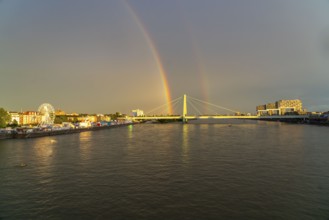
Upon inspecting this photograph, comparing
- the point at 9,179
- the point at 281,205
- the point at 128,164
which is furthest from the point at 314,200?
A: the point at 9,179

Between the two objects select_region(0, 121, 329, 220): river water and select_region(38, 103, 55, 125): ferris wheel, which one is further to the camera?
select_region(38, 103, 55, 125): ferris wheel

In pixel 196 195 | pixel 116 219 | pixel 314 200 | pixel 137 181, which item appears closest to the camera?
pixel 116 219

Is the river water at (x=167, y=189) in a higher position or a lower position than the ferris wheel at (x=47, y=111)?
lower

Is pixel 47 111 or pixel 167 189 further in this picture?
pixel 47 111

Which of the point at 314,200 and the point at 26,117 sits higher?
the point at 26,117

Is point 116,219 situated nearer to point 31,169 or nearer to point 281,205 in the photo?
point 281,205

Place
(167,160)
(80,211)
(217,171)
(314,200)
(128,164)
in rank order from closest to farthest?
(80,211), (314,200), (217,171), (128,164), (167,160)

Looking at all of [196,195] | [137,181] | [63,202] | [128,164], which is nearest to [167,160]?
[128,164]

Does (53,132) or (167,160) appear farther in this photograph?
(53,132)

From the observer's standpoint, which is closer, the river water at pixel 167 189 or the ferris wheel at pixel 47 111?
the river water at pixel 167 189

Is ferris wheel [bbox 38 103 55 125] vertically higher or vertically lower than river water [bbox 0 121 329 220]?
higher
